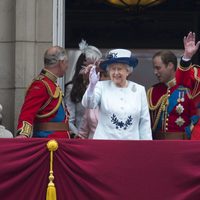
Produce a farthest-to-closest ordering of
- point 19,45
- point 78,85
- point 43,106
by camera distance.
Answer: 1. point 19,45
2. point 78,85
3. point 43,106

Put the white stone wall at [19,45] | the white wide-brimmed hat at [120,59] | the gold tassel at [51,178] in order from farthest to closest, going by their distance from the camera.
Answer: the white stone wall at [19,45], the white wide-brimmed hat at [120,59], the gold tassel at [51,178]

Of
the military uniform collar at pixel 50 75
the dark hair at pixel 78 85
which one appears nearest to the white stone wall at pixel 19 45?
the dark hair at pixel 78 85

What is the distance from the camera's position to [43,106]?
927cm

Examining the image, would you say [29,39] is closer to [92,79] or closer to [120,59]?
[120,59]

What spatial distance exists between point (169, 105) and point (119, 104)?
0.93 meters

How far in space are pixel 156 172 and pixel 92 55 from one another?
206 centimetres

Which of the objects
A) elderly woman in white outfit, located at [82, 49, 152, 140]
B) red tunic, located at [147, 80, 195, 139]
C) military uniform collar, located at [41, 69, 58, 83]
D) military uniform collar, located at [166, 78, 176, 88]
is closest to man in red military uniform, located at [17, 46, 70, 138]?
military uniform collar, located at [41, 69, 58, 83]

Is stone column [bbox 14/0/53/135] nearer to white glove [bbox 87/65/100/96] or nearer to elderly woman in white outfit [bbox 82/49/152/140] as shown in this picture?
elderly woman in white outfit [bbox 82/49/152/140]

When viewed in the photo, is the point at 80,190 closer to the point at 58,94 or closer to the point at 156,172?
the point at 156,172

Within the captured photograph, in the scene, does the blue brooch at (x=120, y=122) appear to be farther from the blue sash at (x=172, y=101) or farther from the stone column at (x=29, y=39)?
the stone column at (x=29, y=39)

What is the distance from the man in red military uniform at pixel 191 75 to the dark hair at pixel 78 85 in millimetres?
1140

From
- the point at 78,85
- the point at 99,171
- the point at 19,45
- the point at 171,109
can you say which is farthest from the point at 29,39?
the point at 99,171

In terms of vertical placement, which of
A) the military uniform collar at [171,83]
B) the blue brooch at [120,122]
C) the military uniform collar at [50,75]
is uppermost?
the military uniform collar at [50,75]

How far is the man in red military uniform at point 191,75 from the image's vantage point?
9.28m
